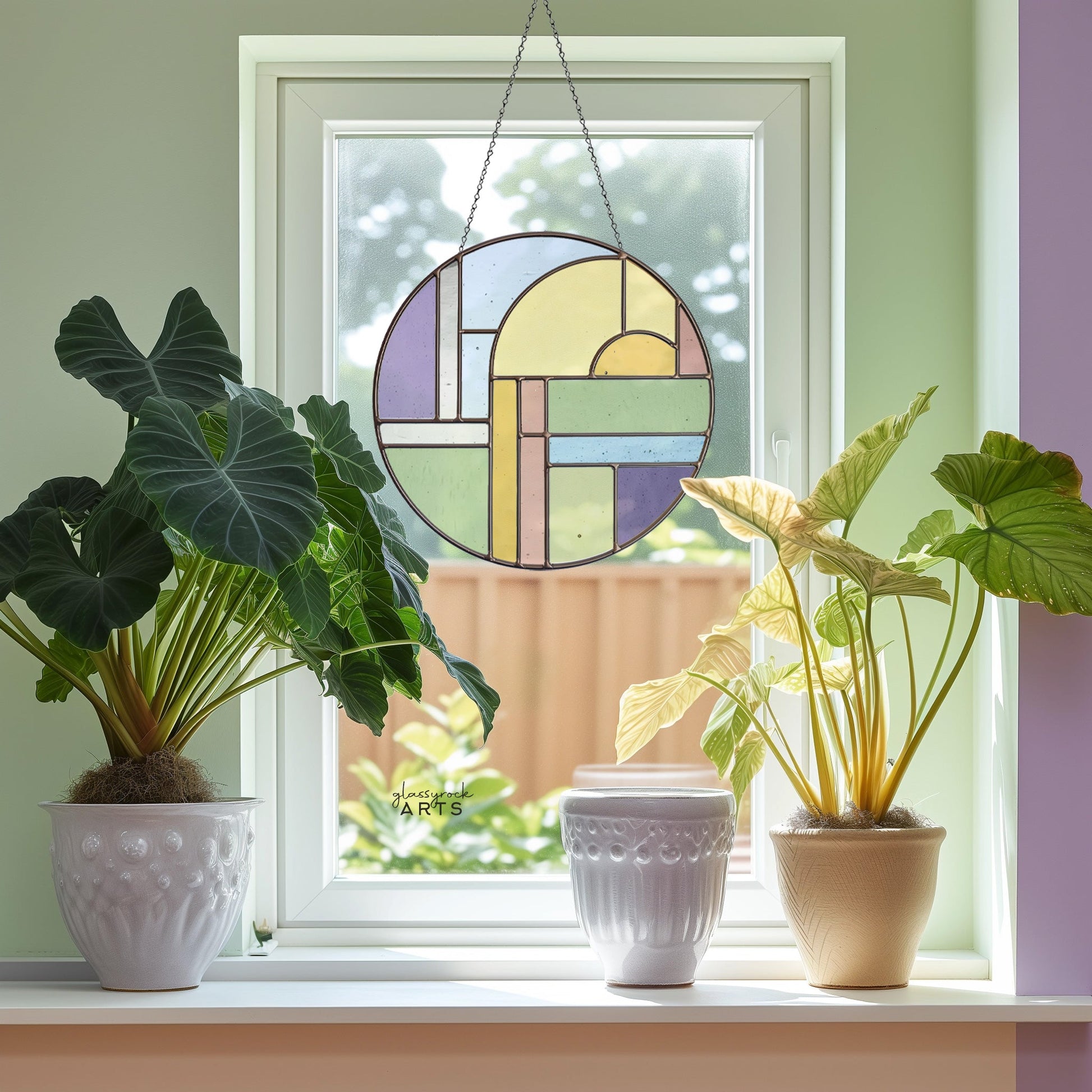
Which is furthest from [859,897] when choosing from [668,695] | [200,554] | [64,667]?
[64,667]

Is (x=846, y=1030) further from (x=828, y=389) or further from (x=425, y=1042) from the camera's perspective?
(x=828, y=389)

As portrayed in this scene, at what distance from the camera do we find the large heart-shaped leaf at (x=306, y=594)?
47.3 inches

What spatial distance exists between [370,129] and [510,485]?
0.59 meters

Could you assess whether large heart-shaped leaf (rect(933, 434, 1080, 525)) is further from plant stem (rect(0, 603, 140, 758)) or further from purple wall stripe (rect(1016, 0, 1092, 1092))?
plant stem (rect(0, 603, 140, 758))

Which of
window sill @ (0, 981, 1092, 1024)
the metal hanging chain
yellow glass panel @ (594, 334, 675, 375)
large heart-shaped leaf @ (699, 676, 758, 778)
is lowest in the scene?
window sill @ (0, 981, 1092, 1024)

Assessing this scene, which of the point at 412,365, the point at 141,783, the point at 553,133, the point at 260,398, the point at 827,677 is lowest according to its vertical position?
the point at 141,783

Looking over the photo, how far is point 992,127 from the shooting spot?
1.58 meters

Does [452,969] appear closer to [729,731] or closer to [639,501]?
[729,731]

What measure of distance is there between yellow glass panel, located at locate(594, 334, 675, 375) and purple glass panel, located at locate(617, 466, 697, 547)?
14 centimetres

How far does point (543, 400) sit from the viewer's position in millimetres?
1706

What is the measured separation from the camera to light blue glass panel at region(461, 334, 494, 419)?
5.60 feet

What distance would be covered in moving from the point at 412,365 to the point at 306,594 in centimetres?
60

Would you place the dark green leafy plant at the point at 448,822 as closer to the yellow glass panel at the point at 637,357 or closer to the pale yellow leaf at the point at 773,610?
the pale yellow leaf at the point at 773,610

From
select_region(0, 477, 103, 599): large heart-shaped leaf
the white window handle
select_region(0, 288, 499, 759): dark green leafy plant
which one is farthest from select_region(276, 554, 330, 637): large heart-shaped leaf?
the white window handle
